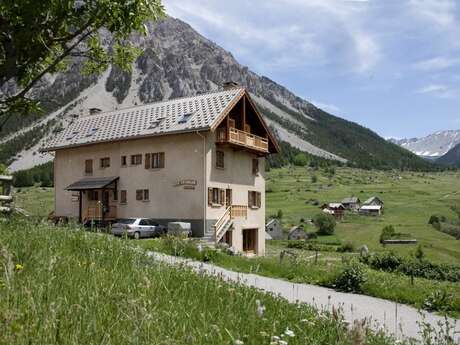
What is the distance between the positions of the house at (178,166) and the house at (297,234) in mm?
57305

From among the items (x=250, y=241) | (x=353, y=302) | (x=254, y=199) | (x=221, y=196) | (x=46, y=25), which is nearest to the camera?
(x=46, y=25)

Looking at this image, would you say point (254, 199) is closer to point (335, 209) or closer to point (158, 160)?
point (158, 160)

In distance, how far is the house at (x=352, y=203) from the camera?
147038 mm

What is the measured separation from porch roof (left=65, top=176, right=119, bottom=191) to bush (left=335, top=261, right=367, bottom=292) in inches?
950

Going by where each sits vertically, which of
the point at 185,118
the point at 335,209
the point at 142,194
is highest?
the point at 185,118

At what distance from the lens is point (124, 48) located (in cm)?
1116

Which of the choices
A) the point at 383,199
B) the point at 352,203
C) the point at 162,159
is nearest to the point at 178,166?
the point at 162,159

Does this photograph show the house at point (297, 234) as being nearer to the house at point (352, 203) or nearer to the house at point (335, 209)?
the house at point (335, 209)

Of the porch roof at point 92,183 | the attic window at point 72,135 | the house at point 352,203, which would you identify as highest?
the attic window at point 72,135

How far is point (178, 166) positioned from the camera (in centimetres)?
3394

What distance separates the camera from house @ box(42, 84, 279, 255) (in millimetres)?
33188

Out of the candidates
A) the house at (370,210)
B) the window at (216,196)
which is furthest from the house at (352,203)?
the window at (216,196)

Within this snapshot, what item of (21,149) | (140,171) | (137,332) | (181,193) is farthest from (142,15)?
(21,149)

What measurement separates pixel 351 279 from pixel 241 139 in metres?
21.0
